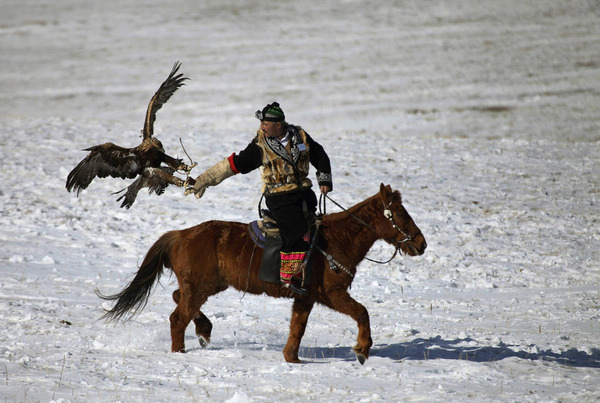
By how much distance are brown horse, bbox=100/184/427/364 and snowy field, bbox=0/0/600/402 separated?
61 centimetres

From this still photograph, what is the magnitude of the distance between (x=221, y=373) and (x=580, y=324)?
5232 mm

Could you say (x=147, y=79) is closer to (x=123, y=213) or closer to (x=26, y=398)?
(x=123, y=213)

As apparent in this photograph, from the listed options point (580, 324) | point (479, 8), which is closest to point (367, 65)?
point (479, 8)

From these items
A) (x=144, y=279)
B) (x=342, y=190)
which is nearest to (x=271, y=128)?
(x=144, y=279)

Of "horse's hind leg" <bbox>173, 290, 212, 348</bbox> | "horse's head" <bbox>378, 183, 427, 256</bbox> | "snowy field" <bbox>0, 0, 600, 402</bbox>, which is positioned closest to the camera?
"snowy field" <bbox>0, 0, 600, 402</bbox>

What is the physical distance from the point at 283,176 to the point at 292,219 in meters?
0.48

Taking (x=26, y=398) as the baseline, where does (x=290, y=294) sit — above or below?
above

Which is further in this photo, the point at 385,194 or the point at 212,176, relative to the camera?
the point at 385,194

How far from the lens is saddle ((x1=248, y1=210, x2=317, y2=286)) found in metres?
7.09

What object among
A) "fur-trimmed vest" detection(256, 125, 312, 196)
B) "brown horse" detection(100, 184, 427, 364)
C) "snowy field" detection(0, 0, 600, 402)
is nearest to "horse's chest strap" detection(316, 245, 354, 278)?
"brown horse" detection(100, 184, 427, 364)

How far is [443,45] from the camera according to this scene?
3250cm

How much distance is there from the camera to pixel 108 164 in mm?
7023

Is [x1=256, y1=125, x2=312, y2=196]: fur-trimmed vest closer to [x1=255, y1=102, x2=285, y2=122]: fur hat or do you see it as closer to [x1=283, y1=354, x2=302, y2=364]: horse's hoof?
[x1=255, y1=102, x2=285, y2=122]: fur hat

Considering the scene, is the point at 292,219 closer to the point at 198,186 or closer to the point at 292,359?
the point at 198,186
